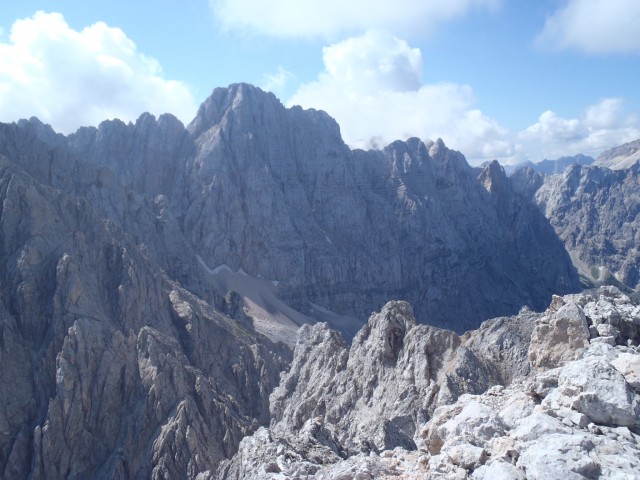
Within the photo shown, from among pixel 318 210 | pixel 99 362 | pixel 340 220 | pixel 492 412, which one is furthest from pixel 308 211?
pixel 492 412

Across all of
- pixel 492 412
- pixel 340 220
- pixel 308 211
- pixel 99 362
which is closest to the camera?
pixel 492 412

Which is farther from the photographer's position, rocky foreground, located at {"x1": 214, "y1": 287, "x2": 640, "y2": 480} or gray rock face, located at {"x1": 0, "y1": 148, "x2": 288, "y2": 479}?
gray rock face, located at {"x1": 0, "y1": 148, "x2": 288, "y2": 479}

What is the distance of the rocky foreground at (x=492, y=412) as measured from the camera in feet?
34.0

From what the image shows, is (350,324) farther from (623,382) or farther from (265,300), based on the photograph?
(623,382)

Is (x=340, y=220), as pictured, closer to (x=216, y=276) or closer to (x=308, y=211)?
(x=308, y=211)

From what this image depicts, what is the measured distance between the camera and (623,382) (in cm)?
1136

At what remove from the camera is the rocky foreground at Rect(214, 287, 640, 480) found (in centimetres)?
1036

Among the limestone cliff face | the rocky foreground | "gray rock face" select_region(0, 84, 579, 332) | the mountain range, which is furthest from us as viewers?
the limestone cliff face

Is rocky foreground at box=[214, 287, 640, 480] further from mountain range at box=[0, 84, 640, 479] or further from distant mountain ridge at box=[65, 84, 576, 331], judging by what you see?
distant mountain ridge at box=[65, 84, 576, 331]

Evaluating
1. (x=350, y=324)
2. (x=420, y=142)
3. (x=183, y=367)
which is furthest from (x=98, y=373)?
(x=420, y=142)

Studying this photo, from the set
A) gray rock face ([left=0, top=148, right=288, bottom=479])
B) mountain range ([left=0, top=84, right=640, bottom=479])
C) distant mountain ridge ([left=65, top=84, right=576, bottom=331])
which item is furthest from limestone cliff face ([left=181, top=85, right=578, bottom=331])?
gray rock face ([left=0, top=148, right=288, bottom=479])

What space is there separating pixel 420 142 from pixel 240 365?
125 metres

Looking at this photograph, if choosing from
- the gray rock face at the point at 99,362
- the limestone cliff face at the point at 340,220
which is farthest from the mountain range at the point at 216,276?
the limestone cliff face at the point at 340,220

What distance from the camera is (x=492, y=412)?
12664 mm
